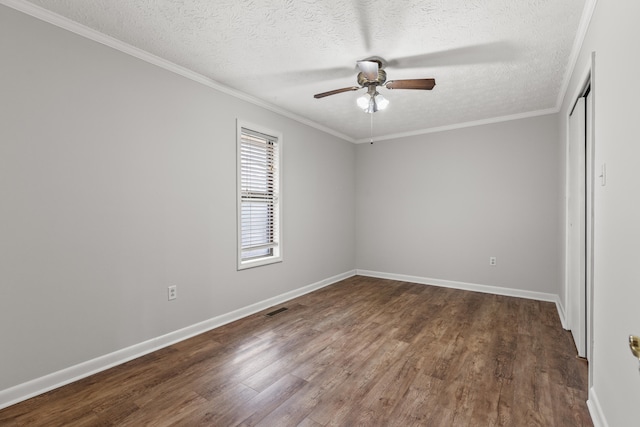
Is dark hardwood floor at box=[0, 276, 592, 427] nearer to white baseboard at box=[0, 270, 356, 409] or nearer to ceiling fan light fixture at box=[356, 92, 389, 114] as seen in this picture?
white baseboard at box=[0, 270, 356, 409]

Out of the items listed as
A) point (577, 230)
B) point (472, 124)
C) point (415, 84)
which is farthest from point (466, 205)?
point (415, 84)

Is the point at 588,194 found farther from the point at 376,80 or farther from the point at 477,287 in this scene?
the point at 477,287

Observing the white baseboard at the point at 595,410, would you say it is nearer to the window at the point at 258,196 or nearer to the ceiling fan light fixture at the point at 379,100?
the ceiling fan light fixture at the point at 379,100

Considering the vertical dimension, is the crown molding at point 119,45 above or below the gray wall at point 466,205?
above

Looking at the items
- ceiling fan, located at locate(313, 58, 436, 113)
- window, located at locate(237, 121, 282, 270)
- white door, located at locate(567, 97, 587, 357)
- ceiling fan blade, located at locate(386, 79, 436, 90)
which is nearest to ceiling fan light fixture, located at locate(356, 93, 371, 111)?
ceiling fan, located at locate(313, 58, 436, 113)

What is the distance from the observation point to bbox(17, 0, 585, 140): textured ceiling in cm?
195

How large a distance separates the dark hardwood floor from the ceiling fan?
2275 mm

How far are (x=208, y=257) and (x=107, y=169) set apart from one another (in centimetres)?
121

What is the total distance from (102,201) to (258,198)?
169 cm

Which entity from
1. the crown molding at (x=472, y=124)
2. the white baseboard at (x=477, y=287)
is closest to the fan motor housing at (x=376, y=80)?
the crown molding at (x=472, y=124)

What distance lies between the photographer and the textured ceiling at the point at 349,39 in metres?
1.95

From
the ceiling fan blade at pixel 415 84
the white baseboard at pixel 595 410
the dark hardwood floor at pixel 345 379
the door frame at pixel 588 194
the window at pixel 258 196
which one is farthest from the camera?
the window at pixel 258 196

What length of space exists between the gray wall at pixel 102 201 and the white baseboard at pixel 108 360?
5cm

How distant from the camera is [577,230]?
2.59 meters
